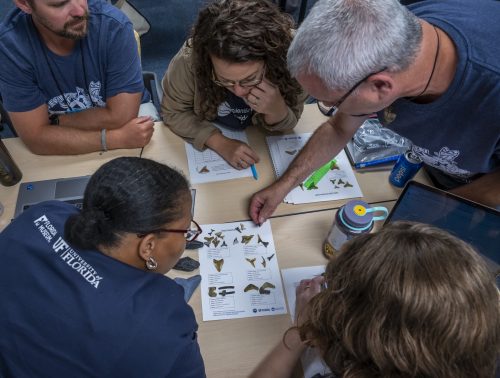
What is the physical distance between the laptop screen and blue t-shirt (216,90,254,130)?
68 centimetres

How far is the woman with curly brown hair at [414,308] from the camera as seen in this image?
54 centimetres

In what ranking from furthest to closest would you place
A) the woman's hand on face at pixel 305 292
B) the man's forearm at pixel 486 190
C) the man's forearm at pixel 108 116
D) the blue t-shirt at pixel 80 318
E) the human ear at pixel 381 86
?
the man's forearm at pixel 108 116 < the man's forearm at pixel 486 190 < the woman's hand on face at pixel 305 292 < the human ear at pixel 381 86 < the blue t-shirt at pixel 80 318

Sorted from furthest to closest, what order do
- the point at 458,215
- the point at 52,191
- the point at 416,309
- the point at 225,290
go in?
the point at 52,191
the point at 225,290
the point at 458,215
the point at 416,309

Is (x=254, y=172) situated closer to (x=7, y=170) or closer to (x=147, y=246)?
(x=147, y=246)

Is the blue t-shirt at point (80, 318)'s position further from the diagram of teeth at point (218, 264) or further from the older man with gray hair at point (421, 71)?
the older man with gray hair at point (421, 71)

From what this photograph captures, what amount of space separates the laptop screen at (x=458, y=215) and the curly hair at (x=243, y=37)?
1.92 feet

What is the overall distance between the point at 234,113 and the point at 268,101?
0.19m

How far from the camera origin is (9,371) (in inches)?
31.3

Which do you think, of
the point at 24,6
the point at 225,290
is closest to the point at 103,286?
the point at 225,290

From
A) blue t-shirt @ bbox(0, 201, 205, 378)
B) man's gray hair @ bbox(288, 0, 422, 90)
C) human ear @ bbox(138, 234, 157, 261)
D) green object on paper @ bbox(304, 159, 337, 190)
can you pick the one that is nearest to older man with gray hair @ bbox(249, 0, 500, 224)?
man's gray hair @ bbox(288, 0, 422, 90)

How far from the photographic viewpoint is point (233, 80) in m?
1.22

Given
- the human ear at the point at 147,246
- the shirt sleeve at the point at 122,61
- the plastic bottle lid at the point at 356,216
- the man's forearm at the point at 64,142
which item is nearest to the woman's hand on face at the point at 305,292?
the plastic bottle lid at the point at 356,216

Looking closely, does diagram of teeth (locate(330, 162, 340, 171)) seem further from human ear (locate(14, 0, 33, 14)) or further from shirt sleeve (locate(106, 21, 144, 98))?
human ear (locate(14, 0, 33, 14))

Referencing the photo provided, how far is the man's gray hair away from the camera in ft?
2.64
